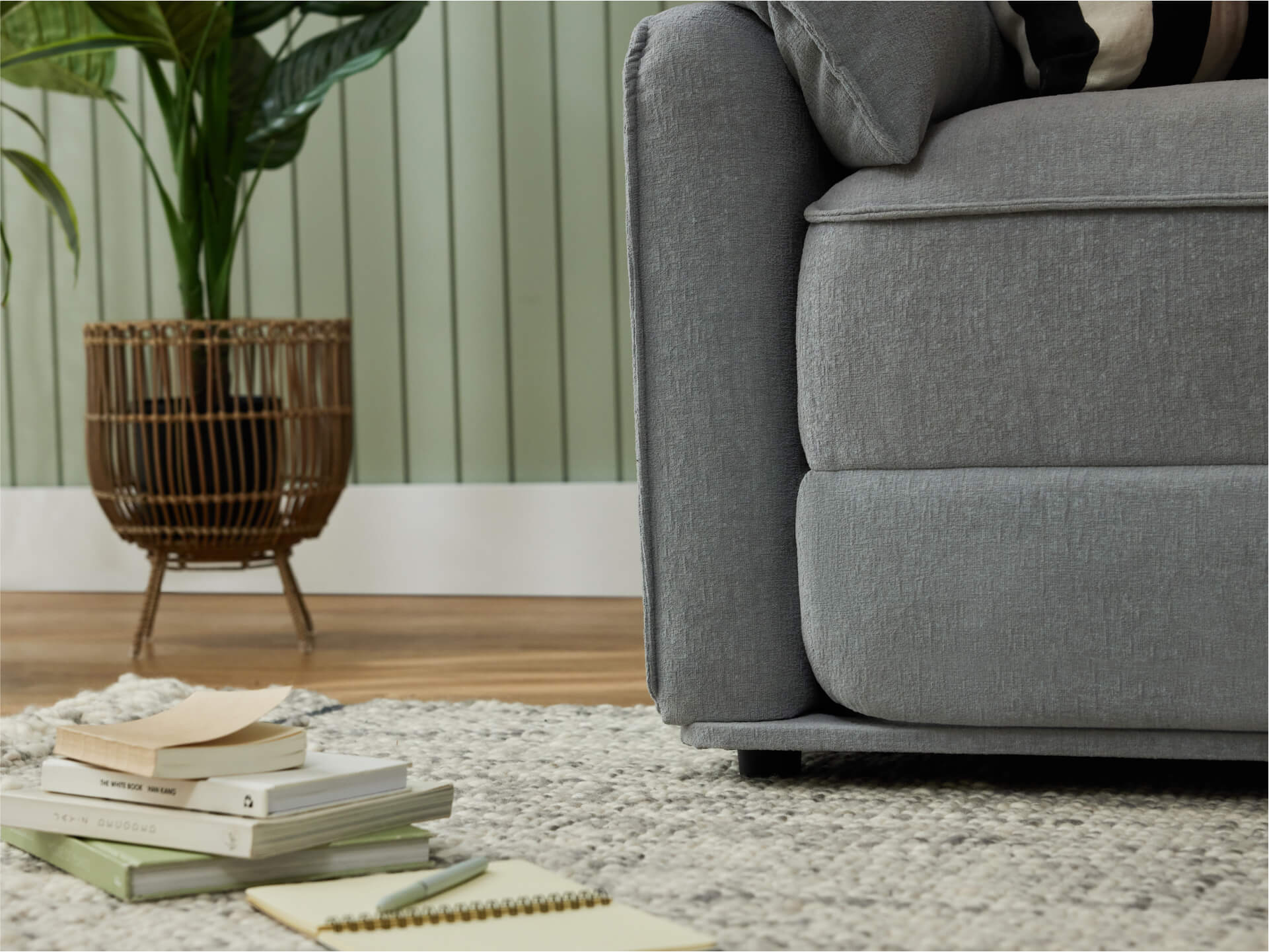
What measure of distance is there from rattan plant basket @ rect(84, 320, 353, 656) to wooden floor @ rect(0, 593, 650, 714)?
106 mm

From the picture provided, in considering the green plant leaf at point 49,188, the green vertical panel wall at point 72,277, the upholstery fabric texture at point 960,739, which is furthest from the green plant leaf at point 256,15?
the upholstery fabric texture at point 960,739

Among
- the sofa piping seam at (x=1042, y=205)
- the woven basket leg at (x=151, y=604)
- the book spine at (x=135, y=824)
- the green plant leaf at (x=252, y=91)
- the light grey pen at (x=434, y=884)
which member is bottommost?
the woven basket leg at (x=151, y=604)

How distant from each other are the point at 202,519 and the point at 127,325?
12.6 inches

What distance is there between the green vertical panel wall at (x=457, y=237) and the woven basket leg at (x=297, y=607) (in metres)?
0.63

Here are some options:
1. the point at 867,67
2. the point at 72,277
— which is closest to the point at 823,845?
the point at 867,67

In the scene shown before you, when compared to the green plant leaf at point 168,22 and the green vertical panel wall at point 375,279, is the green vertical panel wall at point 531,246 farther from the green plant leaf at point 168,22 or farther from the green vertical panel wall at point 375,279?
the green plant leaf at point 168,22

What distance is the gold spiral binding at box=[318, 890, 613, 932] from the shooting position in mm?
742

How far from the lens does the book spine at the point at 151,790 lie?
806 millimetres

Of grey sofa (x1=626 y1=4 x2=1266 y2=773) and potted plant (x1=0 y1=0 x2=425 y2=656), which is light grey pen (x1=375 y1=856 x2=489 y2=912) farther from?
potted plant (x1=0 y1=0 x2=425 y2=656)

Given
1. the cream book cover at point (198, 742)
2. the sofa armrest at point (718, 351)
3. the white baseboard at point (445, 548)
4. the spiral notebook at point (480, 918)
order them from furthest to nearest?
the white baseboard at point (445, 548)
the sofa armrest at point (718, 351)
the cream book cover at point (198, 742)
the spiral notebook at point (480, 918)

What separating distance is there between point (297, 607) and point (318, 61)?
0.88 metres

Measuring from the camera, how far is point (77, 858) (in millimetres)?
863

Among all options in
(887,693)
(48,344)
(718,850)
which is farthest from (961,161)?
(48,344)

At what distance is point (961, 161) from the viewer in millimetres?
1022
